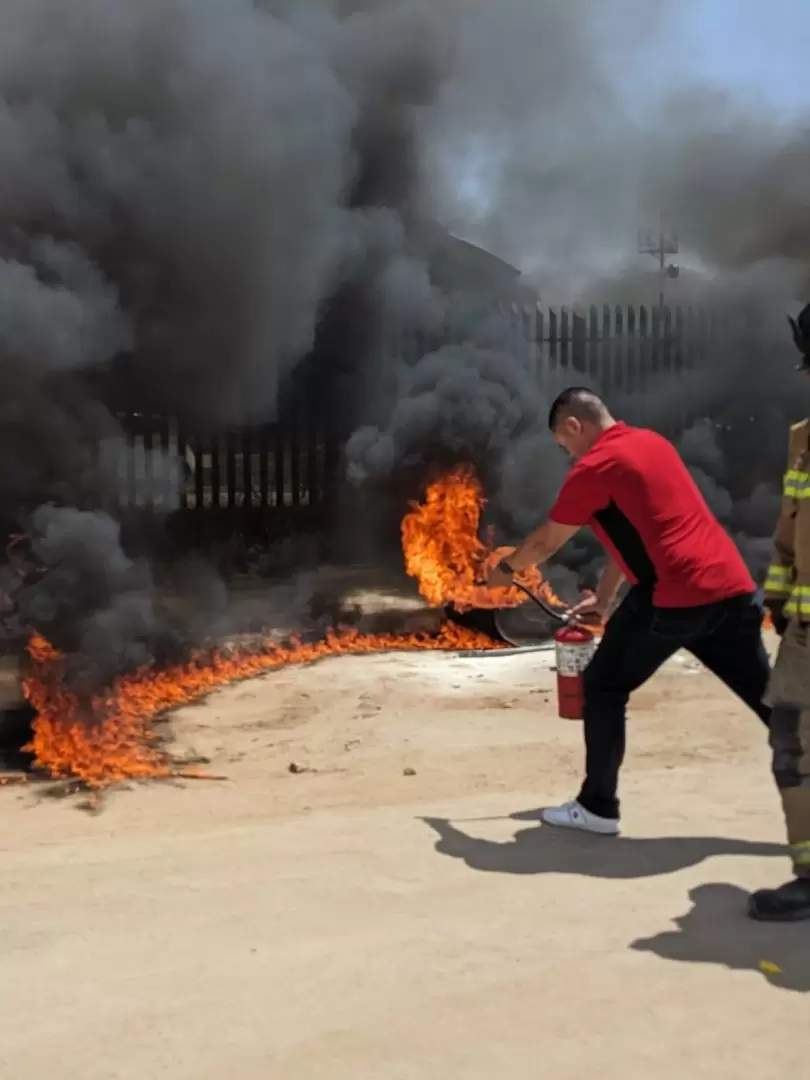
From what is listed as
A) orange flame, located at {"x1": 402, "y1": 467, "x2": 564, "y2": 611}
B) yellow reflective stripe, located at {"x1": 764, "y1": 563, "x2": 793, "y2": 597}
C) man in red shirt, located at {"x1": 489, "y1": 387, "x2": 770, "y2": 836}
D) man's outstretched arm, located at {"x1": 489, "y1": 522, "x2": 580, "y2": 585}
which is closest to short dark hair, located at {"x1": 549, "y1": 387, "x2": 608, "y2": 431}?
man in red shirt, located at {"x1": 489, "y1": 387, "x2": 770, "y2": 836}

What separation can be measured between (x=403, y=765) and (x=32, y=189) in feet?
23.5

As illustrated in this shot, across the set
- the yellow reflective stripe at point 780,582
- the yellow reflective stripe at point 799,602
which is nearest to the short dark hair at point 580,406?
the yellow reflective stripe at point 780,582

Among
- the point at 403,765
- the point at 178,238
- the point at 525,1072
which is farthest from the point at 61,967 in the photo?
the point at 178,238

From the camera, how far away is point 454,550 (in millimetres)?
11195

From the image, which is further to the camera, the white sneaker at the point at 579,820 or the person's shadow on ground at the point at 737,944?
the white sneaker at the point at 579,820

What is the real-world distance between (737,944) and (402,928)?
1.11 metres

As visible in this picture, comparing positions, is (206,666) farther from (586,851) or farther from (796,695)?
(796,695)

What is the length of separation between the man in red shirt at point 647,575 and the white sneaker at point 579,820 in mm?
140

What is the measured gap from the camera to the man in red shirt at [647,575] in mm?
4125

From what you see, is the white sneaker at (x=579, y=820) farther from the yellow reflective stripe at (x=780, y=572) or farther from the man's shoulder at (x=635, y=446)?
the man's shoulder at (x=635, y=446)

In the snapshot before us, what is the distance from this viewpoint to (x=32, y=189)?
10.0m

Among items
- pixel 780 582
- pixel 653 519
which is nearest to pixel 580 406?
pixel 653 519

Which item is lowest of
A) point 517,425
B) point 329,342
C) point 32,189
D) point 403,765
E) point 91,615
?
point 403,765

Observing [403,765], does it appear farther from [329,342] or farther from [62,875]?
[329,342]
